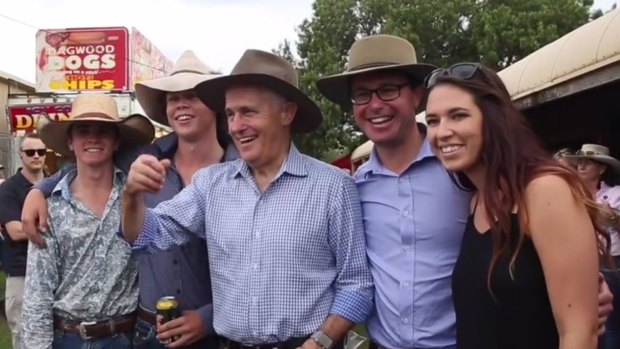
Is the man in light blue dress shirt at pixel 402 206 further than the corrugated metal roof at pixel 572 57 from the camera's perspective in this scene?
No

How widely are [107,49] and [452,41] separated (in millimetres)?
15971

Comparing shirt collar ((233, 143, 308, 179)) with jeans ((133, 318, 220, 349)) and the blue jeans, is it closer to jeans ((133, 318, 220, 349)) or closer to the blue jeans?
jeans ((133, 318, 220, 349))

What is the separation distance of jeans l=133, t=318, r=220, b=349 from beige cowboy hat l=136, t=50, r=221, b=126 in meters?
Result: 1.20

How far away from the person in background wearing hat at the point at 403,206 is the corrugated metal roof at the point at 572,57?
2022mm

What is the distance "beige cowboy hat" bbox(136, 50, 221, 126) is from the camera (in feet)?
12.5

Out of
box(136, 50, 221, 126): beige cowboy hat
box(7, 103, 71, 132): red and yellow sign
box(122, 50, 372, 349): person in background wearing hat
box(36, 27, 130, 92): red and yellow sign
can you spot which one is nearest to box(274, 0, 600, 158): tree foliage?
box(36, 27, 130, 92): red and yellow sign

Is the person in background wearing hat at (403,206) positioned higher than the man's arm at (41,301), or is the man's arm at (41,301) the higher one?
the person in background wearing hat at (403,206)

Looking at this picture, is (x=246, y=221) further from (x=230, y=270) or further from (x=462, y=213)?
(x=462, y=213)

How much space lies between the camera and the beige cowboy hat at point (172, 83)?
12.5 ft

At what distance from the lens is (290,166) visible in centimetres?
320

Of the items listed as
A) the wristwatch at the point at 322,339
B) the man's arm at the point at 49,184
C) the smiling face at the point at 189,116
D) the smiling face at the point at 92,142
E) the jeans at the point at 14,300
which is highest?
the smiling face at the point at 189,116

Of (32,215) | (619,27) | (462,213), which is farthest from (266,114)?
(619,27)

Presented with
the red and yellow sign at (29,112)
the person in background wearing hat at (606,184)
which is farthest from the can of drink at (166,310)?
the red and yellow sign at (29,112)

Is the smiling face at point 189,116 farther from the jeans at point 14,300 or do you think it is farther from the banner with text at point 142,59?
the banner with text at point 142,59
